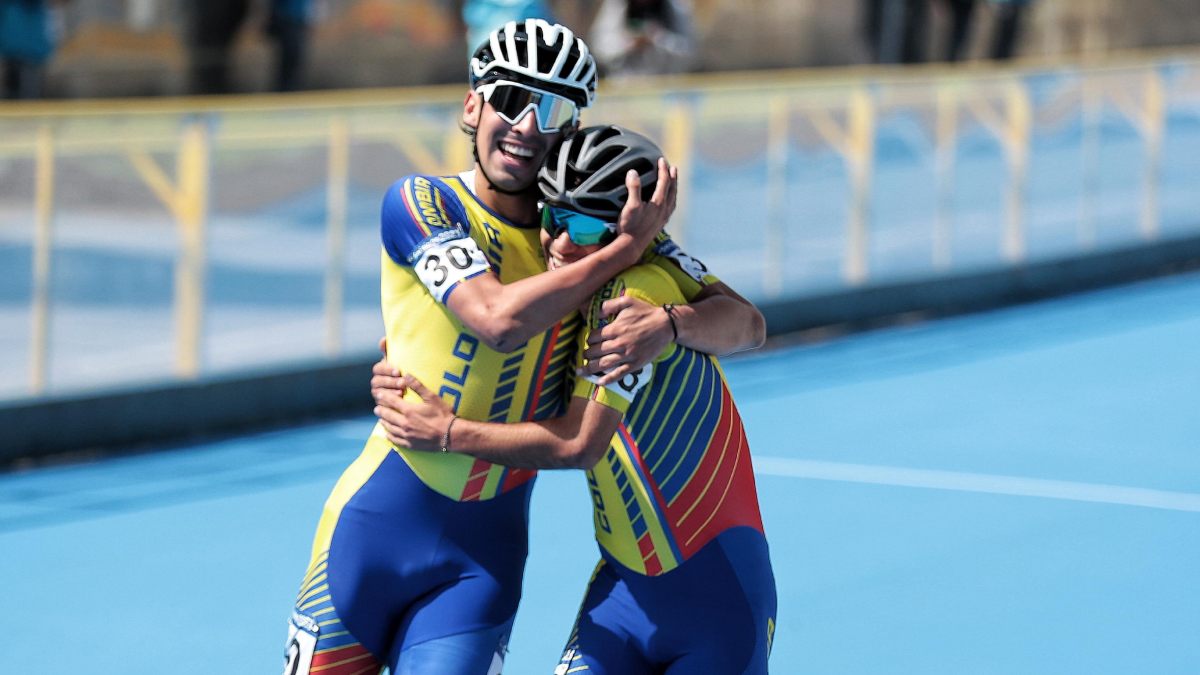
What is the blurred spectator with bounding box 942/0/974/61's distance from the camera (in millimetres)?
22000

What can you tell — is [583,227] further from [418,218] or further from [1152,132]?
[1152,132]

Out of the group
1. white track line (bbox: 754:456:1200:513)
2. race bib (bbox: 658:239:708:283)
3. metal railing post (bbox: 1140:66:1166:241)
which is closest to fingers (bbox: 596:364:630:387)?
race bib (bbox: 658:239:708:283)

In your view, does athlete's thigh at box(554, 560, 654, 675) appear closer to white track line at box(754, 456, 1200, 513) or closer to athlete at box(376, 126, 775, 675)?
athlete at box(376, 126, 775, 675)

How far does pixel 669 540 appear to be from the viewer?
13.0ft

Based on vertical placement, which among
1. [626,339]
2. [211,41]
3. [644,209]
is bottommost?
[211,41]

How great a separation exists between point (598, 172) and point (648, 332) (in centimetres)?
35

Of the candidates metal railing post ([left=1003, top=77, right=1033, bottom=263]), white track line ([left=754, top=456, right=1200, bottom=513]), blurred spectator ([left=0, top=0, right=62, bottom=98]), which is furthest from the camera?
metal railing post ([left=1003, top=77, right=1033, bottom=263])

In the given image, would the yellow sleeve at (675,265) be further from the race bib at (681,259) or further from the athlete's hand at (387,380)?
the athlete's hand at (387,380)

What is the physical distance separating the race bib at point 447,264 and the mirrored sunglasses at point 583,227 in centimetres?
20

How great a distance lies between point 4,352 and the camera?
9.21 meters

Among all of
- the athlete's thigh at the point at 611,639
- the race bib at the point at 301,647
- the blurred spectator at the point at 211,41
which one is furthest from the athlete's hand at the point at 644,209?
the blurred spectator at the point at 211,41

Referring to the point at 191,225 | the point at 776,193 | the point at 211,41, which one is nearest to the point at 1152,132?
the point at 776,193

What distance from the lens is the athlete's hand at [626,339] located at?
379cm

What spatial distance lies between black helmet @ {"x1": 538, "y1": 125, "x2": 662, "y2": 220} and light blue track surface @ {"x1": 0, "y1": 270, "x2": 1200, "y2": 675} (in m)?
3.04
